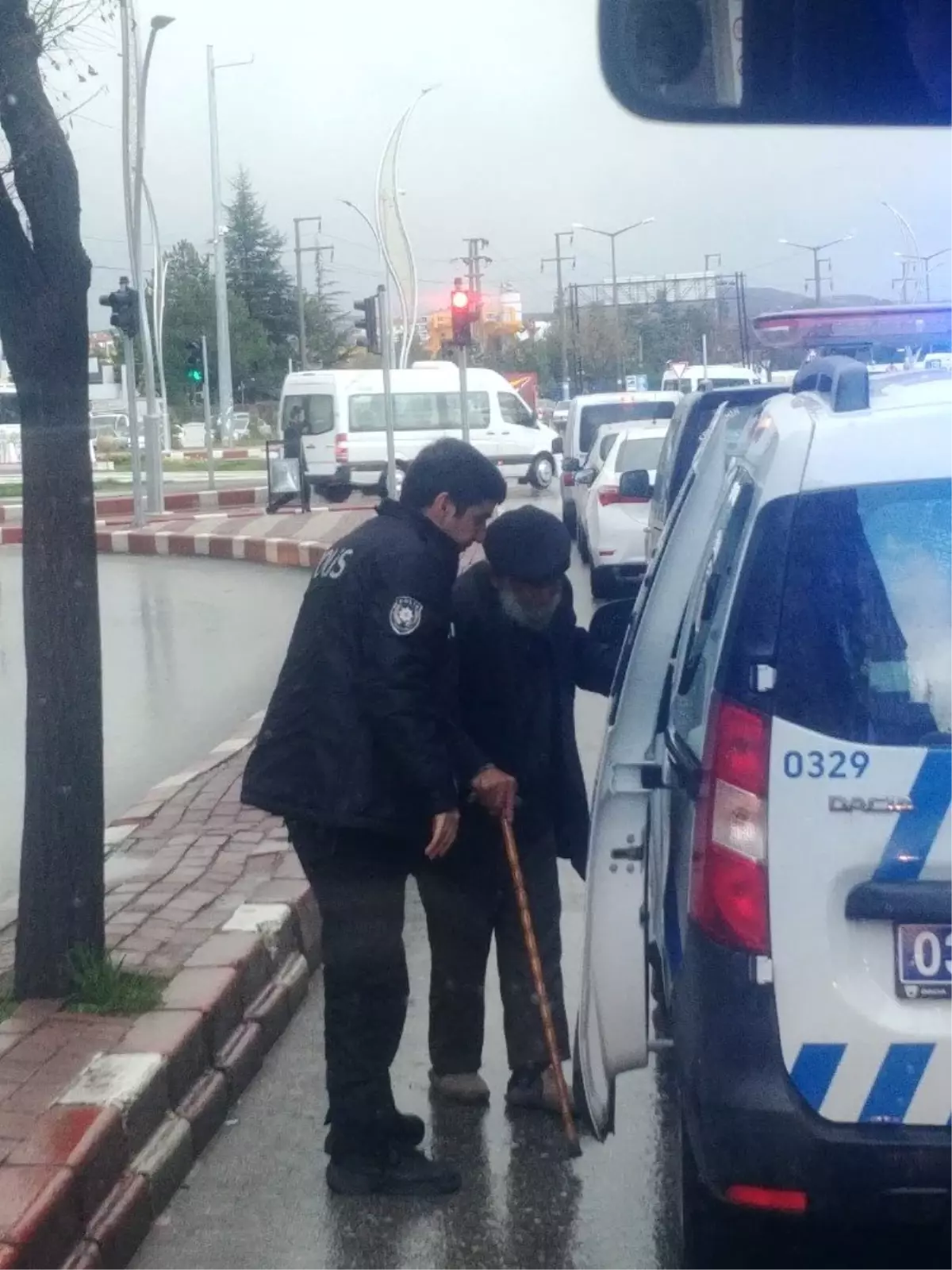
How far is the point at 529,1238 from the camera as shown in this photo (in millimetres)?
3953

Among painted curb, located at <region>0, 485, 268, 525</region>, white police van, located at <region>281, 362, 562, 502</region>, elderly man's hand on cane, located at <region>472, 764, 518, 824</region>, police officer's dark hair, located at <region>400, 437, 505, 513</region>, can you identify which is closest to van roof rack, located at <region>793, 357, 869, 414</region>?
police officer's dark hair, located at <region>400, 437, 505, 513</region>

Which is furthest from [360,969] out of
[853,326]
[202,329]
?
[202,329]

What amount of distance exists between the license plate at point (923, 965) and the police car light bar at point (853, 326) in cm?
258

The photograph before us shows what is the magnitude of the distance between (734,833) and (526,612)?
1.76 meters

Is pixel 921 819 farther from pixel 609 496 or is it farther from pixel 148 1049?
pixel 609 496

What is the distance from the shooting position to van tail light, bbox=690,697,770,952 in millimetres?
2836

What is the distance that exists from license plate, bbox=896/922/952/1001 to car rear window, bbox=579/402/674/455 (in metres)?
22.9

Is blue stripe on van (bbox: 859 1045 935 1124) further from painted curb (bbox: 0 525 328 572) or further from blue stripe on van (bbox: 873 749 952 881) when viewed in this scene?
painted curb (bbox: 0 525 328 572)

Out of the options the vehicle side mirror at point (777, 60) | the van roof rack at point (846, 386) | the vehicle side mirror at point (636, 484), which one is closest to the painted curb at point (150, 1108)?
the van roof rack at point (846, 386)

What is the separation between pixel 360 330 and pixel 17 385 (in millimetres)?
18387

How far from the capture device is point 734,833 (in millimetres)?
2881

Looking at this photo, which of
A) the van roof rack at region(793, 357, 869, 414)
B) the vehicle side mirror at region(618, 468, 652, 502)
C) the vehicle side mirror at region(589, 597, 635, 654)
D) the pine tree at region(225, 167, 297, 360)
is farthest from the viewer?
the pine tree at region(225, 167, 297, 360)

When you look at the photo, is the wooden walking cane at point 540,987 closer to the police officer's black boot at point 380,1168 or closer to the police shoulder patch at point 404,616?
the police officer's black boot at point 380,1168

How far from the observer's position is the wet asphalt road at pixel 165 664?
9.85m
